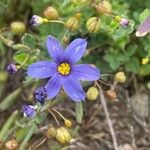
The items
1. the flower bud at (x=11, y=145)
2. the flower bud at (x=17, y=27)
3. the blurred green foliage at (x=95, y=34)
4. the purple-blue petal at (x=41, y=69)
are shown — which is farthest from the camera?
the flower bud at (x=17, y=27)

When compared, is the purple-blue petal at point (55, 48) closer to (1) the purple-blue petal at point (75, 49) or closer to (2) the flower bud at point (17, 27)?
(1) the purple-blue petal at point (75, 49)

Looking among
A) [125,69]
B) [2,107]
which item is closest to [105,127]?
[125,69]

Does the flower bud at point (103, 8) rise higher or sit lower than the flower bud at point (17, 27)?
higher

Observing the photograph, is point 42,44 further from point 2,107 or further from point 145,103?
point 145,103

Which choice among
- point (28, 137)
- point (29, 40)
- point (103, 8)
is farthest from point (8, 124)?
point (103, 8)

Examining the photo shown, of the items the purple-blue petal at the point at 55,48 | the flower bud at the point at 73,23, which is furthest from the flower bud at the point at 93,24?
the purple-blue petal at the point at 55,48

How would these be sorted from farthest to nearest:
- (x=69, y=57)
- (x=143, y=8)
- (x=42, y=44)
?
(x=143, y=8) → (x=42, y=44) → (x=69, y=57)

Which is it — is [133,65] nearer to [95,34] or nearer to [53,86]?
[95,34]
